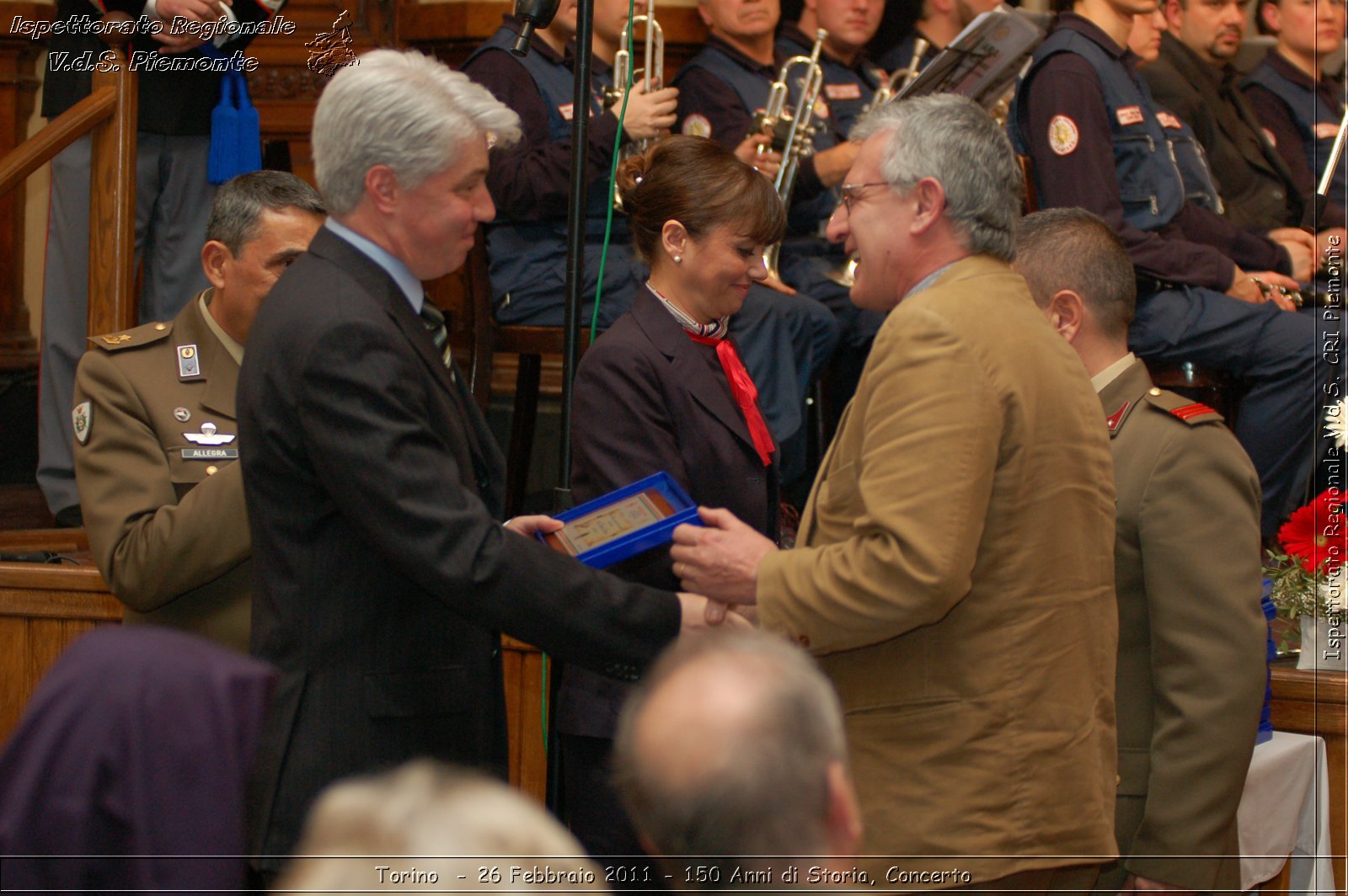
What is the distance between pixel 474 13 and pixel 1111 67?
2111mm

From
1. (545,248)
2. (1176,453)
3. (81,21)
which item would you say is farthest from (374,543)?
(81,21)

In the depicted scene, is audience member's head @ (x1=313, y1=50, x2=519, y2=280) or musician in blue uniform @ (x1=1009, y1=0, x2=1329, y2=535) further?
musician in blue uniform @ (x1=1009, y1=0, x2=1329, y2=535)

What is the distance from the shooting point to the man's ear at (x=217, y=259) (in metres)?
2.70

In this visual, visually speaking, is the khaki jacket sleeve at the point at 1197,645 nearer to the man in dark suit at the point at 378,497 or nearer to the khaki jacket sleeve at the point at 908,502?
the khaki jacket sleeve at the point at 908,502

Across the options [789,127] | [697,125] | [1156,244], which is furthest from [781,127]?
[1156,244]

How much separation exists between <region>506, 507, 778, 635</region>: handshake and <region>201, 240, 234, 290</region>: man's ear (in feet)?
3.49

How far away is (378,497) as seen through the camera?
1877mm

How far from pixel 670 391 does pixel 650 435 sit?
94 mm

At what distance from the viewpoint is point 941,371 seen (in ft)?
6.23

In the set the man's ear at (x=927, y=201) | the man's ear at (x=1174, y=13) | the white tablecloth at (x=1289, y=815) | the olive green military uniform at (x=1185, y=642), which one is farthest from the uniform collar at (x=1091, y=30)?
the man's ear at (x=927, y=201)

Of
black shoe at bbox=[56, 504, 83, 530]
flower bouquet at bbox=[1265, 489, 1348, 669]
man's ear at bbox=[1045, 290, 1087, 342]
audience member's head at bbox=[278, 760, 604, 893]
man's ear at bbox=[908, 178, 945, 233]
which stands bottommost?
black shoe at bbox=[56, 504, 83, 530]

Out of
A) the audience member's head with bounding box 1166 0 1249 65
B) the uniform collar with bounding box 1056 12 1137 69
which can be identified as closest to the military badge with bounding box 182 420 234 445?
the uniform collar with bounding box 1056 12 1137 69

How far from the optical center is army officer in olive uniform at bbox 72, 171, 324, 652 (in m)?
2.41

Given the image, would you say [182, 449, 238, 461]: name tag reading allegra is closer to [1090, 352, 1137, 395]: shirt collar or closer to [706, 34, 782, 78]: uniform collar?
[1090, 352, 1137, 395]: shirt collar
